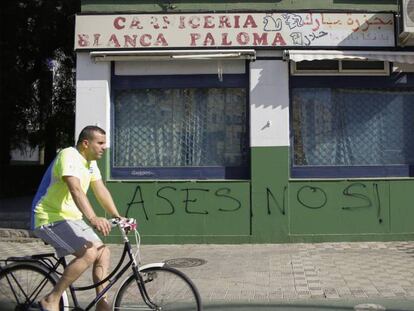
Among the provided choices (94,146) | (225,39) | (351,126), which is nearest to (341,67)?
(351,126)

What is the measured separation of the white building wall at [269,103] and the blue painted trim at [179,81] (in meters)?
0.28

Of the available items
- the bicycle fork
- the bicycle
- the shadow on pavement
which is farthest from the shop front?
the bicycle fork

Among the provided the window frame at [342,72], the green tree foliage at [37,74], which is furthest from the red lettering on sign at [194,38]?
the green tree foliage at [37,74]

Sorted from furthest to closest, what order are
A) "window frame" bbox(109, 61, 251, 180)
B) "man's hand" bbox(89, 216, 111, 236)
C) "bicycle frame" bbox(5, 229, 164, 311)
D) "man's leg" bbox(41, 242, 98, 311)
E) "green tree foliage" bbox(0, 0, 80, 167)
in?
1. "green tree foliage" bbox(0, 0, 80, 167)
2. "window frame" bbox(109, 61, 251, 180)
3. "bicycle frame" bbox(5, 229, 164, 311)
4. "man's leg" bbox(41, 242, 98, 311)
5. "man's hand" bbox(89, 216, 111, 236)

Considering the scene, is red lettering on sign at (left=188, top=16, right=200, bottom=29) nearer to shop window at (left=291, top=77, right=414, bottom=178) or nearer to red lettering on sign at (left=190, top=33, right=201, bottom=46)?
red lettering on sign at (left=190, top=33, right=201, bottom=46)

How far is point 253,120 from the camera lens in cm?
958

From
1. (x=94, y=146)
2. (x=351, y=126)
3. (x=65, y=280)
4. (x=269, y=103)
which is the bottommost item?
(x=65, y=280)

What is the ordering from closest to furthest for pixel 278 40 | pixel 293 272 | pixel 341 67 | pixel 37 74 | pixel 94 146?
pixel 94 146 < pixel 293 272 < pixel 278 40 < pixel 341 67 < pixel 37 74

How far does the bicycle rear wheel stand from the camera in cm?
452

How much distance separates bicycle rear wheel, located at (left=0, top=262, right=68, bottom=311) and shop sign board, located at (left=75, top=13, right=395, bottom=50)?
230 inches

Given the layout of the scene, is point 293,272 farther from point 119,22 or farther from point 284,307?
point 119,22

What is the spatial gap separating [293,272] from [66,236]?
3.81m

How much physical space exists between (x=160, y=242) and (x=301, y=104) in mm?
3602

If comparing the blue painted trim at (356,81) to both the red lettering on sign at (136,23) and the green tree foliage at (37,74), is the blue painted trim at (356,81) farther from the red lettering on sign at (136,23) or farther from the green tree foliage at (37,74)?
the green tree foliage at (37,74)
